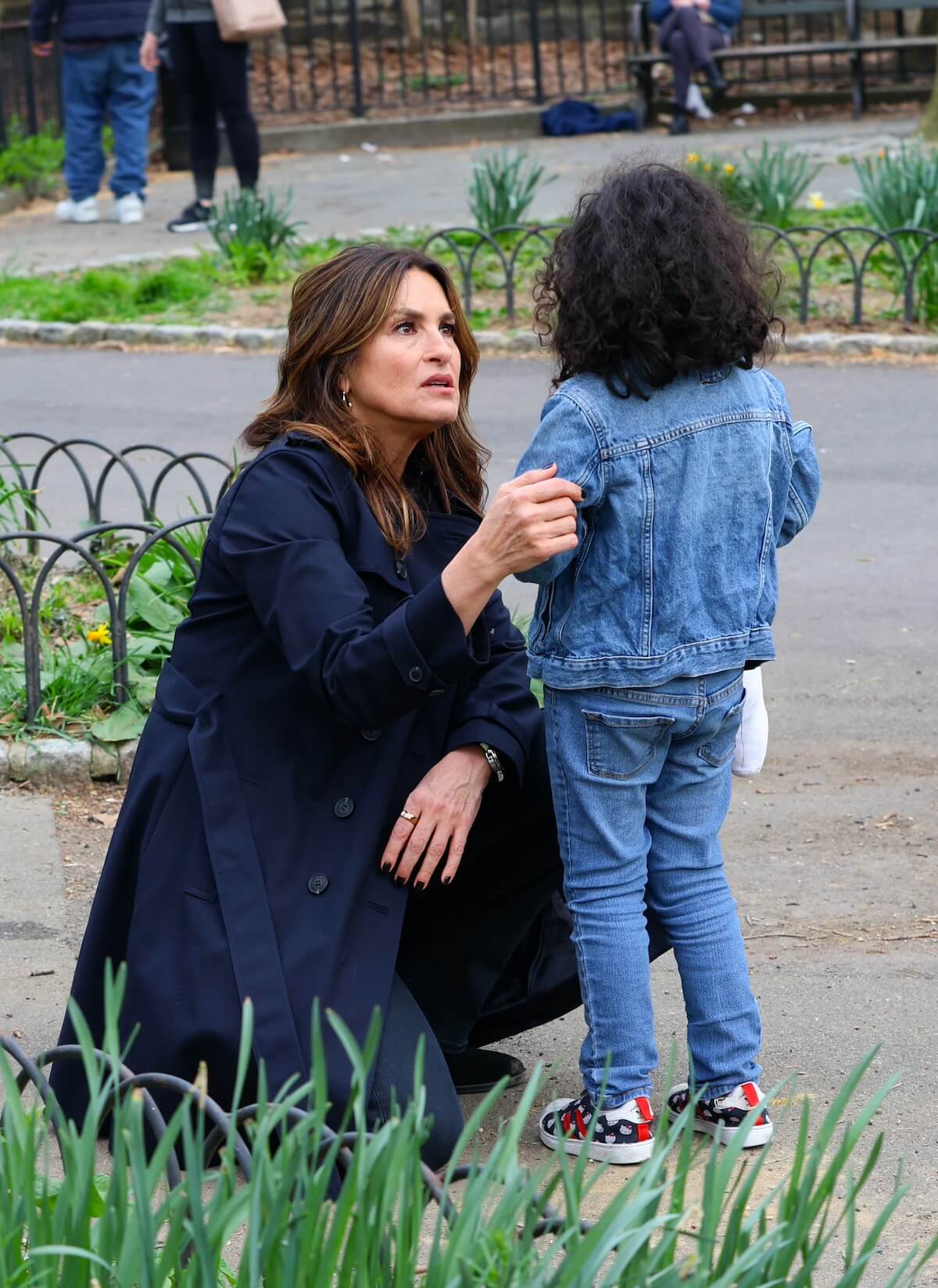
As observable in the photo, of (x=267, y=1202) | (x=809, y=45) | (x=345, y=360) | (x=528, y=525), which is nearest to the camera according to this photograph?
(x=267, y=1202)

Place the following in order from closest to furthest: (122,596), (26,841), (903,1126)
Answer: (903,1126), (26,841), (122,596)

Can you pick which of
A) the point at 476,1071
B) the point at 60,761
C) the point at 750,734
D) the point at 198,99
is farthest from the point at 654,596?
the point at 198,99

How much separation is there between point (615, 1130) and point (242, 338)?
7.24 meters

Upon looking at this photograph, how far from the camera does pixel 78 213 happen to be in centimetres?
1286

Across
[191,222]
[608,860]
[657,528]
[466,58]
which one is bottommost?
[608,860]

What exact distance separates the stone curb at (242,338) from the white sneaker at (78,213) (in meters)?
3.02

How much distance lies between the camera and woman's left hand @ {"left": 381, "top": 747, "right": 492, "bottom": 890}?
286 centimetres

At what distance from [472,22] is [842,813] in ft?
55.2

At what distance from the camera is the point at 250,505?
2846 millimetres

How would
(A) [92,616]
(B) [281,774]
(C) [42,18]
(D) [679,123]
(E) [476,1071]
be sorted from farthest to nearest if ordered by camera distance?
(D) [679,123] < (C) [42,18] < (A) [92,616] < (E) [476,1071] < (B) [281,774]

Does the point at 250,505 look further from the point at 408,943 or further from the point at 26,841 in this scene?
the point at 26,841

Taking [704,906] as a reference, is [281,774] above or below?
above

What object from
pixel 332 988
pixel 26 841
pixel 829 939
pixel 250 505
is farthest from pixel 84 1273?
pixel 26 841

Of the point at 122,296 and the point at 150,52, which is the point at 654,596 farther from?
the point at 150,52
